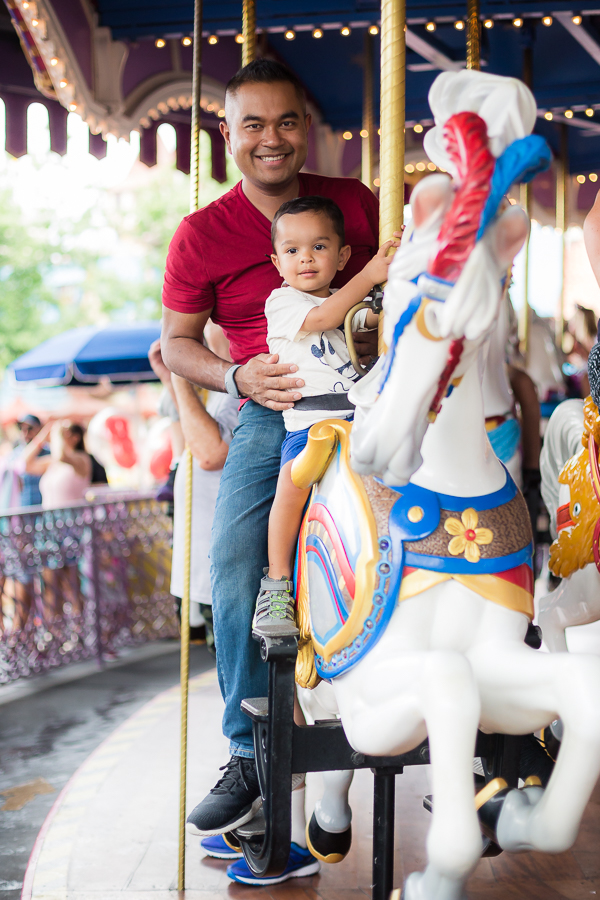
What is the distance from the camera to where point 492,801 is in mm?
1538

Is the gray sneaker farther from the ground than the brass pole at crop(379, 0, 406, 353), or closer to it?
closer to it

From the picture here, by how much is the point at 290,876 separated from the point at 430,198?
2.03m

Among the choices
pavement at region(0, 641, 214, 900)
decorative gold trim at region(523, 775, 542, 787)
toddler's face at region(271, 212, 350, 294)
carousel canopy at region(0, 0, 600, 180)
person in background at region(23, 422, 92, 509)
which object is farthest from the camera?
person in background at region(23, 422, 92, 509)

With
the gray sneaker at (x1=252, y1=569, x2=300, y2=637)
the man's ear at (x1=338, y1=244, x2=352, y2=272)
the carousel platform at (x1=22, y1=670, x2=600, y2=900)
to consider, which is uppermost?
the man's ear at (x1=338, y1=244, x2=352, y2=272)

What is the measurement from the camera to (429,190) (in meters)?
1.31

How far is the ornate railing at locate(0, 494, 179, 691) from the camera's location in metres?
5.12

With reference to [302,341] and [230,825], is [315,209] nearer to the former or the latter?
[302,341]

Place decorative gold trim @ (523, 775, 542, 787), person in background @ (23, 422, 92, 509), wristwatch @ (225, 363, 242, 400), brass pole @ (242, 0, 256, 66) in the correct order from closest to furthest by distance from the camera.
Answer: decorative gold trim @ (523, 775, 542, 787)
wristwatch @ (225, 363, 242, 400)
brass pole @ (242, 0, 256, 66)
person in background @ (23, 422, 92, 509)

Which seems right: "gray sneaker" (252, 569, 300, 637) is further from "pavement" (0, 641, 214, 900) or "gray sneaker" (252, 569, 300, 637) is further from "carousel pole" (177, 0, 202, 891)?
"pavement" (0, 641, 214, 900)

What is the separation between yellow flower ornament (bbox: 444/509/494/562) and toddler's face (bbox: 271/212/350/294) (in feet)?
2.37

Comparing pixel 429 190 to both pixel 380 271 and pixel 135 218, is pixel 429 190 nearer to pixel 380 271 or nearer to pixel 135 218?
pixel 380 271

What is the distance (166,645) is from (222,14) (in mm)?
3934

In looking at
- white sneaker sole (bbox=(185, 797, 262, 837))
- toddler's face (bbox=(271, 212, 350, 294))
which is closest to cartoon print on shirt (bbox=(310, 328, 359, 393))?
toddler's face (bbox=(271, 212, 350, 294))

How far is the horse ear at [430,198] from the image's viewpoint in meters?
1.31
